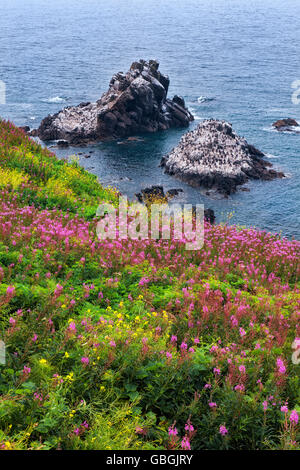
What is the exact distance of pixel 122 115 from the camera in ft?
185

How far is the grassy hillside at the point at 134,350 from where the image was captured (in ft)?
17.2

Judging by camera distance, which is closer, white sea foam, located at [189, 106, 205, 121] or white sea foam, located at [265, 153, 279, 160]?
white sea foam, located at [265, 153, 279, 160]

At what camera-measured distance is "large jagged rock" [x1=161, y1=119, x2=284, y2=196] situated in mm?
41875

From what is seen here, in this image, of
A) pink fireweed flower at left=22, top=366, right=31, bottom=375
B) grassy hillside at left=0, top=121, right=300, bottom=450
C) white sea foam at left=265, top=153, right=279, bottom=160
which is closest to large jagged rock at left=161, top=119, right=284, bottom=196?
white sea foam at left=265, top=153, right=279, bottom=160

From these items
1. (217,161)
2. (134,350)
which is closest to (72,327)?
(134,350)

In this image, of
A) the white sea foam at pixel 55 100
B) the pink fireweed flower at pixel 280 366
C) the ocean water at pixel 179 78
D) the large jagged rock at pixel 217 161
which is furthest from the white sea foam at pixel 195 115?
the pink fireweed flower at pixel 280 366

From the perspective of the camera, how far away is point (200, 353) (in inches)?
257

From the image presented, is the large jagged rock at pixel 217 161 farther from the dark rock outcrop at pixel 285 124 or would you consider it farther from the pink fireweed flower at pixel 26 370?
the pink fireweed flower at pixel 26 370

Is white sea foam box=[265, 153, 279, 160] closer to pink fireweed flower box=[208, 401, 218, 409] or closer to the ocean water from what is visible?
the ocean water

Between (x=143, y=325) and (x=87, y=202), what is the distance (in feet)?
34.3

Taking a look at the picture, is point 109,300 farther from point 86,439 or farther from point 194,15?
point 194,15

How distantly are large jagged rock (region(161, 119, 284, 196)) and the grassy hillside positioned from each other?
31.0m

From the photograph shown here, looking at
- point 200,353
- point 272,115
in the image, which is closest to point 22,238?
point 200,353

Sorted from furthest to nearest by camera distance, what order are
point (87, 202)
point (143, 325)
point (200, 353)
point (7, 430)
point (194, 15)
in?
point (194, 15), point (87, 202), point (143, 325), point (200, 353), point (7, 430)
